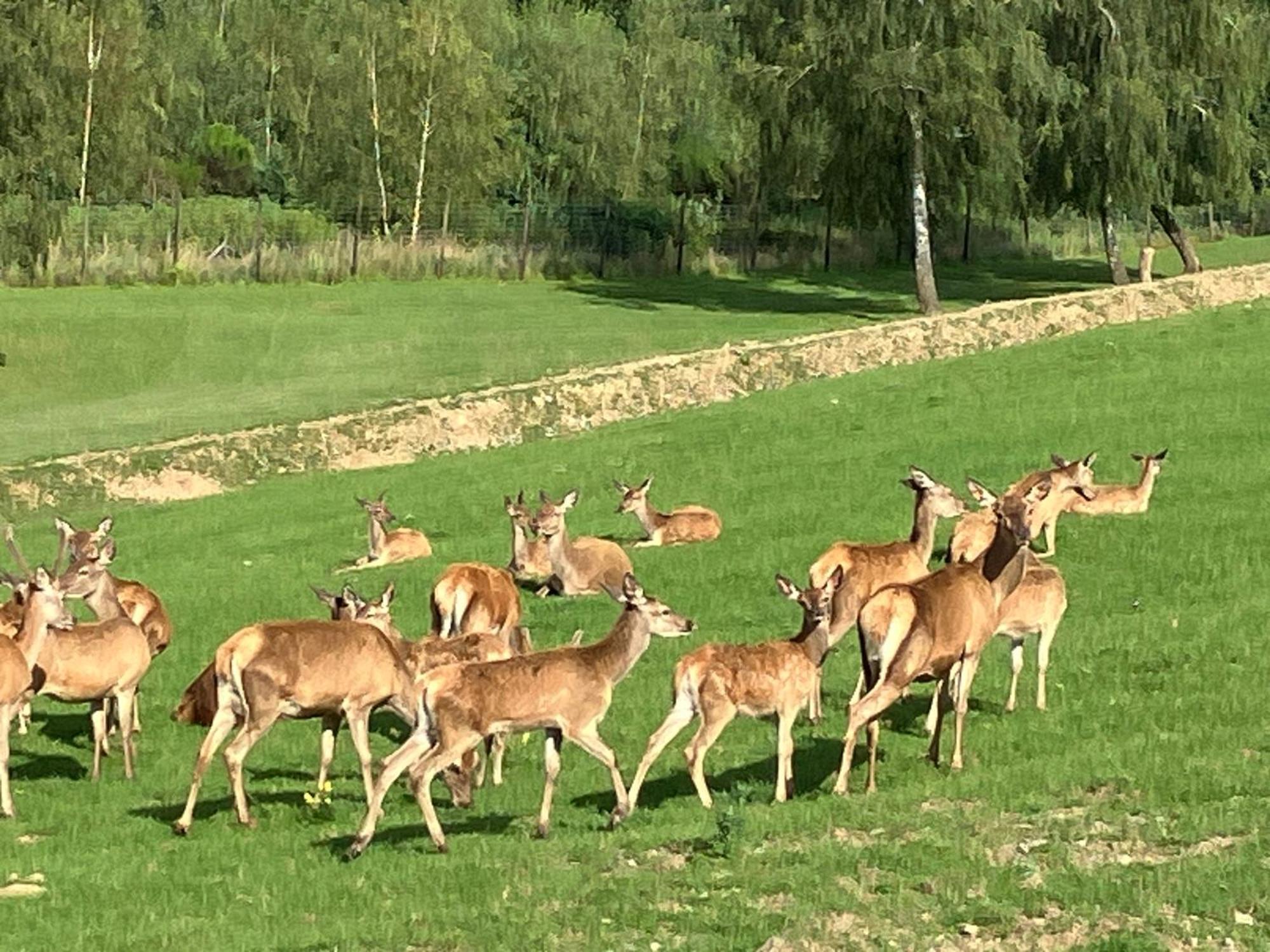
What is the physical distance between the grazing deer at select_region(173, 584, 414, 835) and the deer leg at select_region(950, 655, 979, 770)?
3.85 meters

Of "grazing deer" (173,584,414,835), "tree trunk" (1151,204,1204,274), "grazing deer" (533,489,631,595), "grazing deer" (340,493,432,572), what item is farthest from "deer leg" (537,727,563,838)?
"tree trunk" (1151,204,1204,274)

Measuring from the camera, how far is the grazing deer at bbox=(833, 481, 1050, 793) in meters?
16.0

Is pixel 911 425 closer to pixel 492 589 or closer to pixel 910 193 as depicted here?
pixel 492 589

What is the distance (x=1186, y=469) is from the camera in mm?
30516

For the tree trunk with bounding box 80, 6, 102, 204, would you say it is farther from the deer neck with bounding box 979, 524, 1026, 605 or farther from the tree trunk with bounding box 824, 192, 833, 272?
the deer neck with bounding box 979, 524, 1026, 605

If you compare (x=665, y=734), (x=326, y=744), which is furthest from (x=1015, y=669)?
(x=326, y=744)

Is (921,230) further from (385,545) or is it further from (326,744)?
(326,744)

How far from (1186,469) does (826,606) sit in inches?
581

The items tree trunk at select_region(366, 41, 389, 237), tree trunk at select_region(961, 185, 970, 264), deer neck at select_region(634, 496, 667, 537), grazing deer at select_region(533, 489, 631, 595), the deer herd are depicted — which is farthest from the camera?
tree trunk at select_region(366, 41, 389, 237)

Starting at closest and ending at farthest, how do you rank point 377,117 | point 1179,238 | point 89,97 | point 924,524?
1. point 924,524
2. point 1179,238
3. point 89,97
4. point 377,117

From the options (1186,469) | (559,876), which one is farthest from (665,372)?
(559,876)

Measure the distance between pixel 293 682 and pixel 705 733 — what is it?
2814mm

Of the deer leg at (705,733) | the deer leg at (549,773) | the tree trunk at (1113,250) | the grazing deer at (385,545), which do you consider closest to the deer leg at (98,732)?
the deer leg at (549,773)

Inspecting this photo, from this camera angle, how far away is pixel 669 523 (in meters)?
28.4
